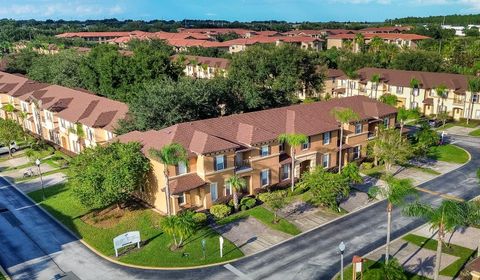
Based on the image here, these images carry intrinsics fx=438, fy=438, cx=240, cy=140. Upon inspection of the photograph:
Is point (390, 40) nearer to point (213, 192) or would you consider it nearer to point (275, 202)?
point (213, 192)

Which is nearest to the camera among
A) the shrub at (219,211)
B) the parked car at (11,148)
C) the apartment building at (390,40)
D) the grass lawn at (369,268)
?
the grass lawn at (369,268)

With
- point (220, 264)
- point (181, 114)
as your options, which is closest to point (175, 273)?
point (220, 264)

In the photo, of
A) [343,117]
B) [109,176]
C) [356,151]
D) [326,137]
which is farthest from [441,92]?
[109,176]

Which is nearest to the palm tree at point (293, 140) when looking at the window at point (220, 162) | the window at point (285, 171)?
the window at point (285, 171)

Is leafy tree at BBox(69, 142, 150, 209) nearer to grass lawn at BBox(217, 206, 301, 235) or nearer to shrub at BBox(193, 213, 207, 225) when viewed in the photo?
shrub at BBox(193, 213, 207, 225)

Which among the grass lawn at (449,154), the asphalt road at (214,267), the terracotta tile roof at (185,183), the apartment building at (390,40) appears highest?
the apartment building at (390,40)

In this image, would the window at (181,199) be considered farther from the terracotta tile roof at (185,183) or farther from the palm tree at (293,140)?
the palm tree at (293,140)

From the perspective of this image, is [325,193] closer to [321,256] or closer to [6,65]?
[321,256]
